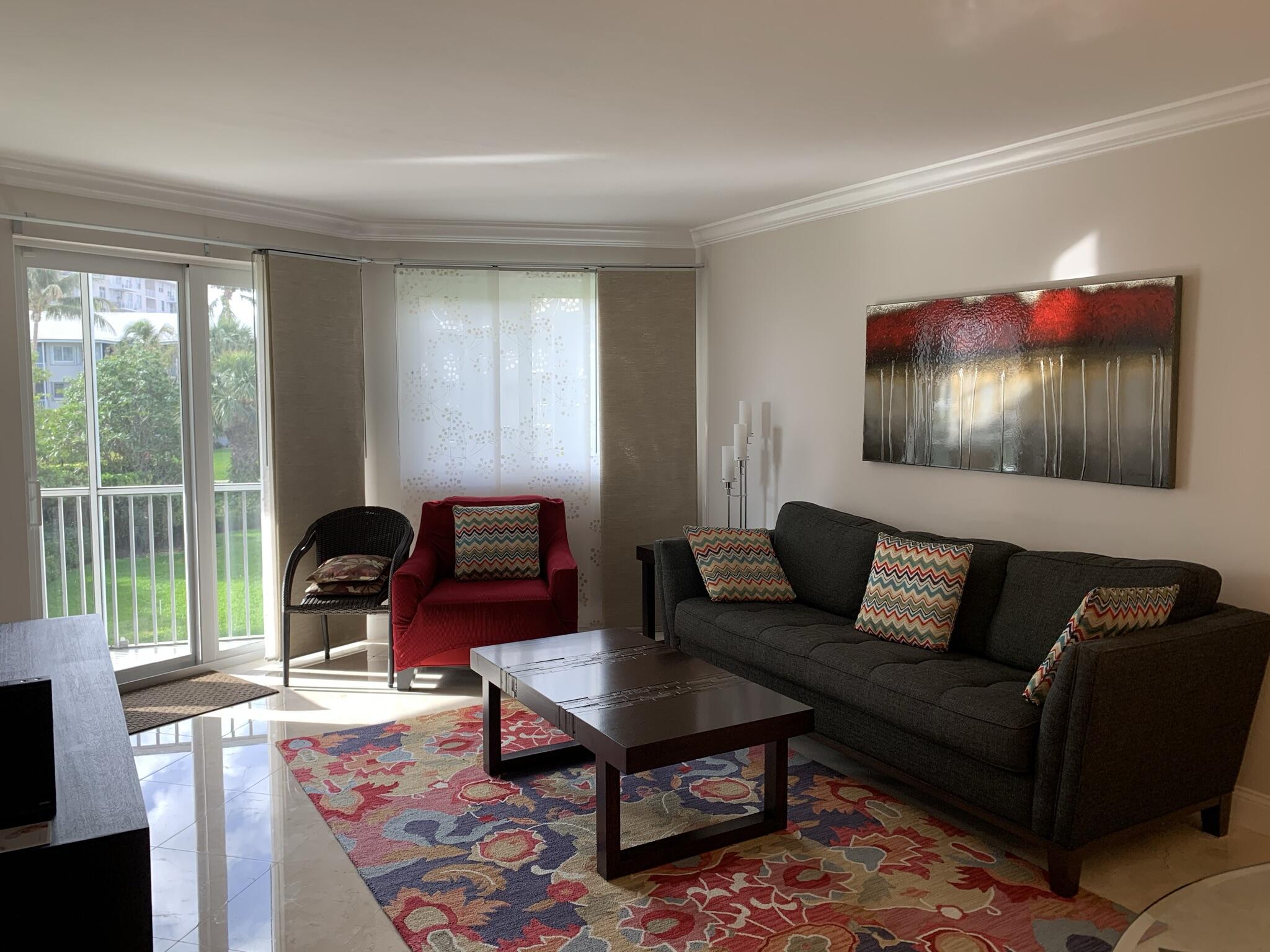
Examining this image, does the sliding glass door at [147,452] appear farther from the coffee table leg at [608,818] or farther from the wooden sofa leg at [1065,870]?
the wooden sofa leg at [1065,870]

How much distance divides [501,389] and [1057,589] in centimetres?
349

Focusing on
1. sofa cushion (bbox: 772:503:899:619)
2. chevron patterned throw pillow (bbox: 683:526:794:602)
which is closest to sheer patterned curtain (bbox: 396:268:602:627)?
chevron patterned throw pillow (bbox: 683:526:794:602)

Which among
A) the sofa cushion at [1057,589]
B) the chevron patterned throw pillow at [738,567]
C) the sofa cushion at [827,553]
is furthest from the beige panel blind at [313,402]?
the sofa cushion at [1057,589]

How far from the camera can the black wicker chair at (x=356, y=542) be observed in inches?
194

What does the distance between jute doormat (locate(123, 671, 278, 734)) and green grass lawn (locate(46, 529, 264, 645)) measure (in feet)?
1.00

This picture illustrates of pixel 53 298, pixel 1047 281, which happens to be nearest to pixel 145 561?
pixel 53 298

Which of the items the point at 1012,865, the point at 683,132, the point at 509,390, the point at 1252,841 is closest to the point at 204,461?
the point at 509,390

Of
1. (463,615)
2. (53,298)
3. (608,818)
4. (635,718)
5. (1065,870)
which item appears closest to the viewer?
(1065,870)

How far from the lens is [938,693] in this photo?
3158 millimetres

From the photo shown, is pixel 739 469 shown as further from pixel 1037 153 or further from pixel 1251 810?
pixel 1251 810

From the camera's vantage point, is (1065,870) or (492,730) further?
(492,730)

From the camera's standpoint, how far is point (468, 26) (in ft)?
8.49

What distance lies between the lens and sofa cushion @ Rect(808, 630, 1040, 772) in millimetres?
2881

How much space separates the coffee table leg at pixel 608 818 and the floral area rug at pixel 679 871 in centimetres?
6
